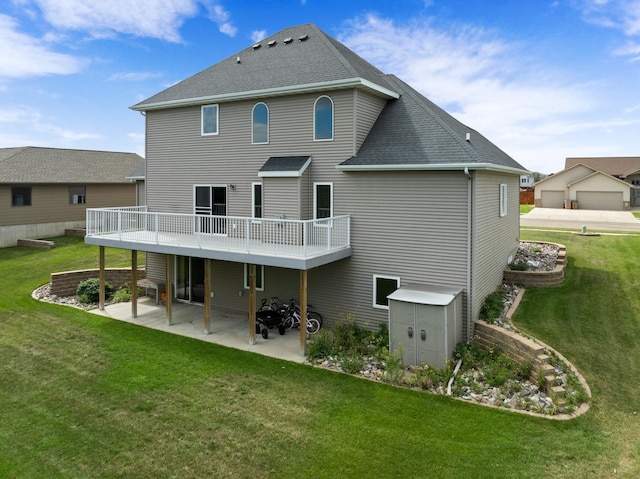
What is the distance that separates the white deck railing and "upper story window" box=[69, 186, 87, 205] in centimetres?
1610

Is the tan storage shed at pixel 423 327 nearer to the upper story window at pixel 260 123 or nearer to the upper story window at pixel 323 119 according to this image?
the upper story window at pixel 323 119

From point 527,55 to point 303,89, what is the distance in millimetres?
10387

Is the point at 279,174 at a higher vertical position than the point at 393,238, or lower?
higher

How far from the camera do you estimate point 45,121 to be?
32.3m

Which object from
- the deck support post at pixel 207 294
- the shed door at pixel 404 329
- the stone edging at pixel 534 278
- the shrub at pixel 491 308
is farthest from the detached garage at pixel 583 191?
the deck support post at pixel 207 294

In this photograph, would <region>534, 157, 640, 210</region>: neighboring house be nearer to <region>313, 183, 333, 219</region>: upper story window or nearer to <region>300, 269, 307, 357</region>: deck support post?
<region>313, 183, 333, 219</region>: upper story window

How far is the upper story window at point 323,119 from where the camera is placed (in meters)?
13.2

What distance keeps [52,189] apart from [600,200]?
49.5 m

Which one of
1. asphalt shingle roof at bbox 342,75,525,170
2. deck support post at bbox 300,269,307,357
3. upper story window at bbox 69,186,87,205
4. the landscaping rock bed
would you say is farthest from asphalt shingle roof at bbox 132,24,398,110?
upper story window at bbox 69,186,87,205

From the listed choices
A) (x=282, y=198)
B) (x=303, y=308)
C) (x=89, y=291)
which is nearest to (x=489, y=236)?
(x=303, y=308)

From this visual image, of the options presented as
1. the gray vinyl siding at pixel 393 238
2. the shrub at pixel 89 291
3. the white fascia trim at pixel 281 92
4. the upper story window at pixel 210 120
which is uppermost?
the white fascia trim at pixel 281 92

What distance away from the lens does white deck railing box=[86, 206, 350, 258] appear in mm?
12156

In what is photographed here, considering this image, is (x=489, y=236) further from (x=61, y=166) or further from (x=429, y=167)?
(x=61, y=166)

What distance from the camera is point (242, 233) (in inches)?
576
